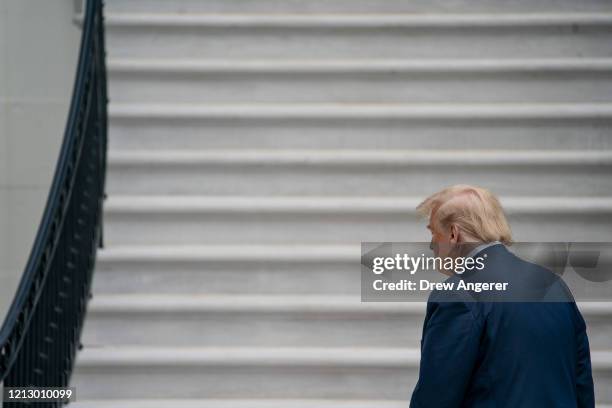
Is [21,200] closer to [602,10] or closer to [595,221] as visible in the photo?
[595,221]

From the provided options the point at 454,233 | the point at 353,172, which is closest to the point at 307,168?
the point at 353,172

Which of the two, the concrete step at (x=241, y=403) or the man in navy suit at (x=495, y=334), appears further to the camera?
the concrete step at (x=241, y=403)

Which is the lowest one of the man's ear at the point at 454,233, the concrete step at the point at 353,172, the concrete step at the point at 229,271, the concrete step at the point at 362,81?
the concrete step at the point at 229,271

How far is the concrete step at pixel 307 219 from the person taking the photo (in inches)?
182

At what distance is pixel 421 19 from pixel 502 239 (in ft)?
9.34

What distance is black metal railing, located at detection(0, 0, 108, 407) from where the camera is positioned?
3.65m

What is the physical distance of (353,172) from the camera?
15.8ft

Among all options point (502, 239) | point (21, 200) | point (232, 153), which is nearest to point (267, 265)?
point (232, 153)

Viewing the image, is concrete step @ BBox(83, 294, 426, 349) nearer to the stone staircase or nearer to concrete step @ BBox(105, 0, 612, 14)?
the stone staircase

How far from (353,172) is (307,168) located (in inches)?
8.9

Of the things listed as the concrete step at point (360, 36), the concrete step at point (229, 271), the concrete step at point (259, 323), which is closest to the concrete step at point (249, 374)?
the concrete step at point (259, 323)

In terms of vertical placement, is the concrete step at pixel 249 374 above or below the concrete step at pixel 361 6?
below

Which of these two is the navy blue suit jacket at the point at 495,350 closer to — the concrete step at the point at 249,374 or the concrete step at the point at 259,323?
the concrete step at the point at 249,374

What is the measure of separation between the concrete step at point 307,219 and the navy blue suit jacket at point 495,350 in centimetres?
213
